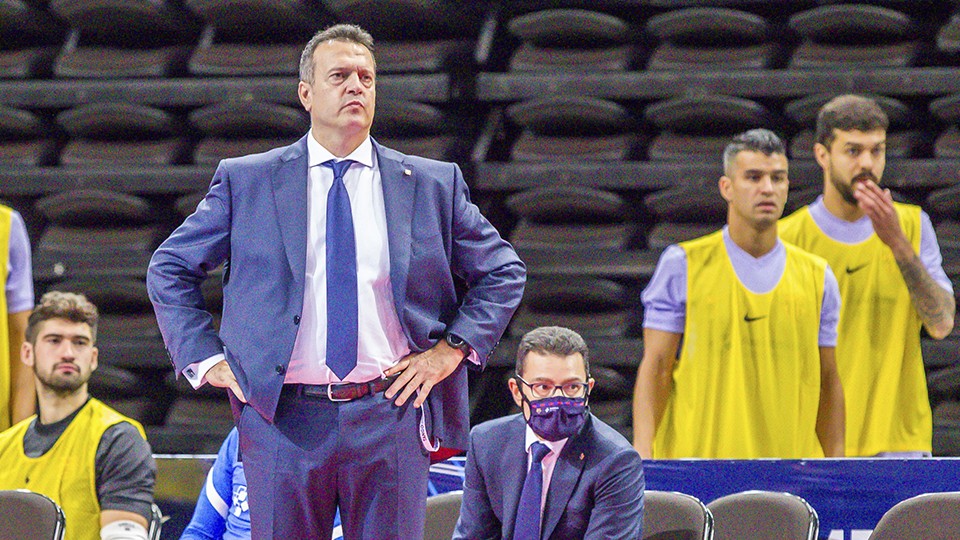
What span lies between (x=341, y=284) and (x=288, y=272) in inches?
3.6

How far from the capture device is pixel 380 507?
7.50 ft

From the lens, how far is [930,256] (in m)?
4.32

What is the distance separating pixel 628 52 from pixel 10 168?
8.73ft

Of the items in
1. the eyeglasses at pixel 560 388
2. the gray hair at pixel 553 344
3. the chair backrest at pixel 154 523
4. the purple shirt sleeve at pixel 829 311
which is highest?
the purple shirt sleeve at pixel 829 311

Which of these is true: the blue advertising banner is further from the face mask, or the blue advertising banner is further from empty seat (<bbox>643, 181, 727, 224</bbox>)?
empty seat (<bbox>643, 181, 727, 224</bbox>)

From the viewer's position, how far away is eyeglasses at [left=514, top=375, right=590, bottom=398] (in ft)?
10.4

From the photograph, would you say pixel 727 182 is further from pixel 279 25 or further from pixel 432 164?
pixel 279 25

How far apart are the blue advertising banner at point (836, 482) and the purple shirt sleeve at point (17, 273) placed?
2.32 metres

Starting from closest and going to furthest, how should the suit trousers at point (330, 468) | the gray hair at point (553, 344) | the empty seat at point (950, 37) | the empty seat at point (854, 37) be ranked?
the suit trousers at point (330, 468), the gray hair at point (553, 344), the empty seat at point (950, 37), the empty seat at point (854, 37)

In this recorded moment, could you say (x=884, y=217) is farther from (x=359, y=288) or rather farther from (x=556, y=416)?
(x=359, y=288)

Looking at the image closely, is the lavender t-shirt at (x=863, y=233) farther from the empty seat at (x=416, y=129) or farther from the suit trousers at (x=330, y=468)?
the suit trousers at (x=330, y=468)

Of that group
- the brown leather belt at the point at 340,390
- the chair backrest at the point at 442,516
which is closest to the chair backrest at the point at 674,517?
the chair backrest at the point at 442,516

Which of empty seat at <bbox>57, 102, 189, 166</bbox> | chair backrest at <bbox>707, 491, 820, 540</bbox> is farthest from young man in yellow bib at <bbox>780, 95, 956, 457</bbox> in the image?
empty seat at <bbox>57, 102, 189, 166</bbox>

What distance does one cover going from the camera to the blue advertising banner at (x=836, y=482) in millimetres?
3598
